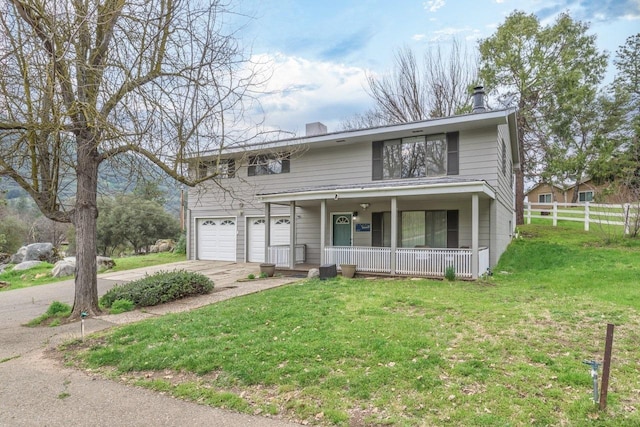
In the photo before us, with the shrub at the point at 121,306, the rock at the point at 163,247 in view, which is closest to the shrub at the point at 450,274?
the shrub at the point at 121,306

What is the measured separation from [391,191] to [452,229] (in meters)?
2.98

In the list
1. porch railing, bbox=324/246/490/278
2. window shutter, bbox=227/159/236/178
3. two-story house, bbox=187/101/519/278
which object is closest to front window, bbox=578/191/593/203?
two-story house, bbox=187/101/519/278

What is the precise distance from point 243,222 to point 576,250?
1303 cm

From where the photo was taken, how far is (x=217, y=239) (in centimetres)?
1717

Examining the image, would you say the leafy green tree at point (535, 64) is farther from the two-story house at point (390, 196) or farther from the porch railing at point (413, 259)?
the porch railing at point (413, 259)

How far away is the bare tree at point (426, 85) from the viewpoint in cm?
2258

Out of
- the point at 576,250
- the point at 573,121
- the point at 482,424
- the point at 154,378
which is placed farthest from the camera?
the point at 573,121

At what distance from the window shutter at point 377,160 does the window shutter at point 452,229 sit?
277 cm

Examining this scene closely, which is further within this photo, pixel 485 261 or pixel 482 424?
pixel 485 261

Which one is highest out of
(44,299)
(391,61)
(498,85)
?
(391,61)

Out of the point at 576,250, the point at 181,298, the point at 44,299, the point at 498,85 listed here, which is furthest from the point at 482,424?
the point at 498,85

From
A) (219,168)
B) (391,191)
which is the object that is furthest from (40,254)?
(391,191)

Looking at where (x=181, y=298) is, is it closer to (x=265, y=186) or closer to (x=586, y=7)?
(x=265, y=186)

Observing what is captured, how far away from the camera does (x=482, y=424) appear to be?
2996 mm
